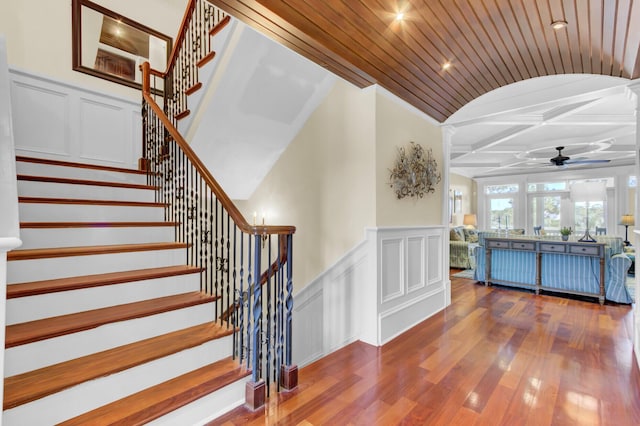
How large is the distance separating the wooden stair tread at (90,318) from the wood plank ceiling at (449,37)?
1.91 meters

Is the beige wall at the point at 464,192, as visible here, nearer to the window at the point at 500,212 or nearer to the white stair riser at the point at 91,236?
the window at the point at 500,212

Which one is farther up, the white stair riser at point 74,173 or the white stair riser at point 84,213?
the white stair riser at point 74,173

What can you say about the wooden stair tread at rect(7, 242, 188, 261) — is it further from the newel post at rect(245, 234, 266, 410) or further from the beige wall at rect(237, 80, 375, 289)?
the beige wall at rect(237, 80, 375, 289)

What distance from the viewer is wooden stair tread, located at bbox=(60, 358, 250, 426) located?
1.52 m

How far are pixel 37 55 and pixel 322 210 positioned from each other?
3.57 metres

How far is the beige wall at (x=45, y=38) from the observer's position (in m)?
3.37

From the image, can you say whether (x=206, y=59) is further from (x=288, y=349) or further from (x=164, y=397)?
(x=164, y=397)

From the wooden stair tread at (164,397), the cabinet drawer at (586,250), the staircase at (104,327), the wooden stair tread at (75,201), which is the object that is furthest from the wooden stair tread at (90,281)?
the cabinet drawer at (586,250)

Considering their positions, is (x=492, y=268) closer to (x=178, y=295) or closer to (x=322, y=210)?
(x=322, y=210)

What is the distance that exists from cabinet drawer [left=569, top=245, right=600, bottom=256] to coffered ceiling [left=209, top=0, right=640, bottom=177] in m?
1.79

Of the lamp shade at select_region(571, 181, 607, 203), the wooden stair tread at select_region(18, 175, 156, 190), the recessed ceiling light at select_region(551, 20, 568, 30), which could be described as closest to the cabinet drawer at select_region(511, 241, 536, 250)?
the lamp shade at select_region(571, 181, 607, 203)

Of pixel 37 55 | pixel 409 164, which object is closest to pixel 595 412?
pixel 409 164

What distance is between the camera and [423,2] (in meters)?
1.96

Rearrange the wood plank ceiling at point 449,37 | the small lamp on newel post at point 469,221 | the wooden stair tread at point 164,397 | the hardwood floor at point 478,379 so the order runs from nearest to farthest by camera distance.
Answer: the wooden stair tread at point 164,397
the hardwood floor at point 478,379
the wood plank ceiling at point 449,37
the small lamp on newel post at point 469,221
